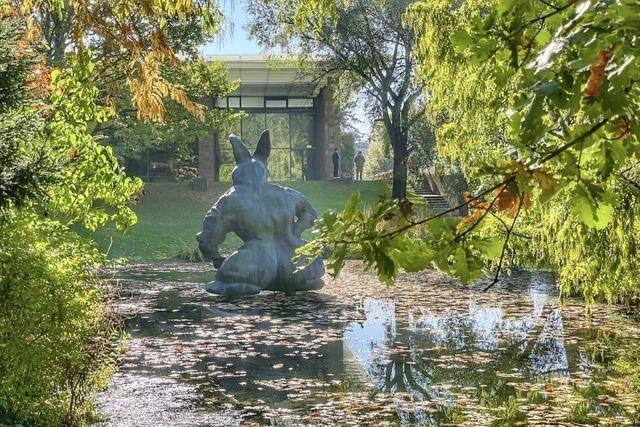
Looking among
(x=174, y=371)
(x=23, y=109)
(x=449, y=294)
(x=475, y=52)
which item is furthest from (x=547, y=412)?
(x=449, y=294)

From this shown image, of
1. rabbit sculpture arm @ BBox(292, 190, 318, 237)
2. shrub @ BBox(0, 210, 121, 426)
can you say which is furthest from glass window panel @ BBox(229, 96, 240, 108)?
shrub @ BBox(0, 210, 121, 426)

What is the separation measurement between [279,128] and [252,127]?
1.50m

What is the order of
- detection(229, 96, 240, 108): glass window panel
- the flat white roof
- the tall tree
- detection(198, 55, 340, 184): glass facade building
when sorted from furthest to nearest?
detection(229, 96, 240, 108): glass window panel, detection(198, 55, 340, 184): glass facade building, the flat white roof, the tall tree

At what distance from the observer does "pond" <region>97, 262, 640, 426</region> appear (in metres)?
6.21

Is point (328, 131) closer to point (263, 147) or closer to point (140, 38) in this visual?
point (263, 147)

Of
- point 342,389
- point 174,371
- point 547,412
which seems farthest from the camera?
point 174,371

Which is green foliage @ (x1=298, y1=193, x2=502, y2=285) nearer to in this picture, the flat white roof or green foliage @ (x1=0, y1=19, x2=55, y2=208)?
green foliage @ (x1=0, y1=19, x2=55, y2=208)

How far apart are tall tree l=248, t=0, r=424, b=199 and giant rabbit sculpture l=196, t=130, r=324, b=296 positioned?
16400 mm

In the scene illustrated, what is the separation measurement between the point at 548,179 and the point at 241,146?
39.2ft

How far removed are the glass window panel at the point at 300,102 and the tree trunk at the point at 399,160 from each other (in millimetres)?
11402

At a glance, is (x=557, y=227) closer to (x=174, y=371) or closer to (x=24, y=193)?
(x=174, y=371)

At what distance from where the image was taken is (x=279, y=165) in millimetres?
42469

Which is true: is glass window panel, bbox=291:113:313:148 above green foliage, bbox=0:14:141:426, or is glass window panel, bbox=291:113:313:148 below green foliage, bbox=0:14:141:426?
above

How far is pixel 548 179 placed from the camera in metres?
1.50
